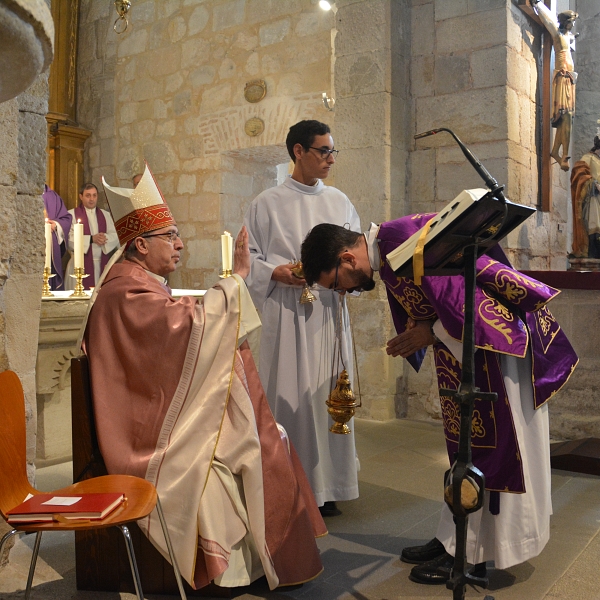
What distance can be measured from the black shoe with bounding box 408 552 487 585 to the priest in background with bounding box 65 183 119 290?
5.85 m

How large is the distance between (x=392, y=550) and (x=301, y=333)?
1.06m

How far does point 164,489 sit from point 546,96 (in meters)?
4.87

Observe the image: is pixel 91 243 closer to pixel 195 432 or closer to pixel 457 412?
pixel 195 432

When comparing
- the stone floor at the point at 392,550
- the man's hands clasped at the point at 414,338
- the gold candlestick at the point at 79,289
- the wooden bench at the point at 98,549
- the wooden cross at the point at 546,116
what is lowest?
the stone floor at the point at 392,550

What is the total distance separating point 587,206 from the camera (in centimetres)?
561

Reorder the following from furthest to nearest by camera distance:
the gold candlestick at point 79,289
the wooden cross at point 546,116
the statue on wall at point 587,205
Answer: the wooden cross at point 546,116 < the statue on wall at point 587,205 < the gold candlestick at point 79,289

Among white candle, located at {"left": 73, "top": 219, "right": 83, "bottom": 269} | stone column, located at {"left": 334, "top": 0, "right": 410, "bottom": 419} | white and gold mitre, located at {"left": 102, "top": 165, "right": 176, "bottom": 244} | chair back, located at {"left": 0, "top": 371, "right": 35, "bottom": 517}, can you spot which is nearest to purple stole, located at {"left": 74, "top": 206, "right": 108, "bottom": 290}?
white candle, located at {"left": 73, "top": 219, "right": 83, "bottom": 269}

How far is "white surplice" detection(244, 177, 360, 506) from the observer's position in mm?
3287

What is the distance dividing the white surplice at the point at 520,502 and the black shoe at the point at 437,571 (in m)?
0.09

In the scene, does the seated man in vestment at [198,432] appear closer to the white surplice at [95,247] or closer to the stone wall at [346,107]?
the stone wall at [346,107]

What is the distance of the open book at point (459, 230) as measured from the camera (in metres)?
1.81

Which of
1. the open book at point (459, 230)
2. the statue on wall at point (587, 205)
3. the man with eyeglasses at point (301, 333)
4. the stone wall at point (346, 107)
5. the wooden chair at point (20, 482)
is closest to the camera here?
the open book at point (459, 230)

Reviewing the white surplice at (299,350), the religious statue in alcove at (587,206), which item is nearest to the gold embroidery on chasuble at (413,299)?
the white surplice at (299,350)

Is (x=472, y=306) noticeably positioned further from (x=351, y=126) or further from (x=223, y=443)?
(x=351, y=126)
